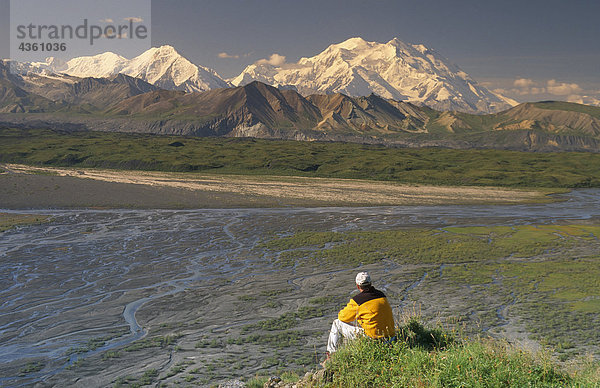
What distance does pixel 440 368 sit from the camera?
406 inches

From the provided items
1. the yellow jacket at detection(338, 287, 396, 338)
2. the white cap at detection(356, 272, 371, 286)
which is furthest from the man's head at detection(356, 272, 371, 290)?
the yellow jacket at detection(338, 287, 396, 338)

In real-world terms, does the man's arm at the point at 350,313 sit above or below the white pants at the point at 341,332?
above

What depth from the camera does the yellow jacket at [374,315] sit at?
11.9 metres

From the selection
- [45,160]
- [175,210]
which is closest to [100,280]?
[175,210]

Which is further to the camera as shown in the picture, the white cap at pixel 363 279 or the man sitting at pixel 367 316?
the white cap at pixel 363 279

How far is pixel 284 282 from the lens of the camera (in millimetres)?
28406

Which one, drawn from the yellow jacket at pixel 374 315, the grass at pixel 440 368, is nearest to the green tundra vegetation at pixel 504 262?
the grass at pixel 440 368

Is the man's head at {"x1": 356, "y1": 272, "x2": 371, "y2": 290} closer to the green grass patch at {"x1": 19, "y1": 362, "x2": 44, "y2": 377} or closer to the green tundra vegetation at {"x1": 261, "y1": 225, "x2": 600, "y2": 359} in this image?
the green tundra vegetation at {"x1": 261, "y1": 225, "x2": 600, "y2": 359}

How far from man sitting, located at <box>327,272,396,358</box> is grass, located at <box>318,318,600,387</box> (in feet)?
1.08

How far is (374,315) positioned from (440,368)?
213 centimetres

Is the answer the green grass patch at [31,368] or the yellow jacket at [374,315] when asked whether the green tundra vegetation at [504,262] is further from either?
the green grass patch at [31,368]

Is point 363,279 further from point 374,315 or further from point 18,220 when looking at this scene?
point 18,220

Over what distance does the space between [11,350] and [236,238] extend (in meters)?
26.3

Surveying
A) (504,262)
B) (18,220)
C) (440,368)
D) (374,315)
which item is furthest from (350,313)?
(18,220)
